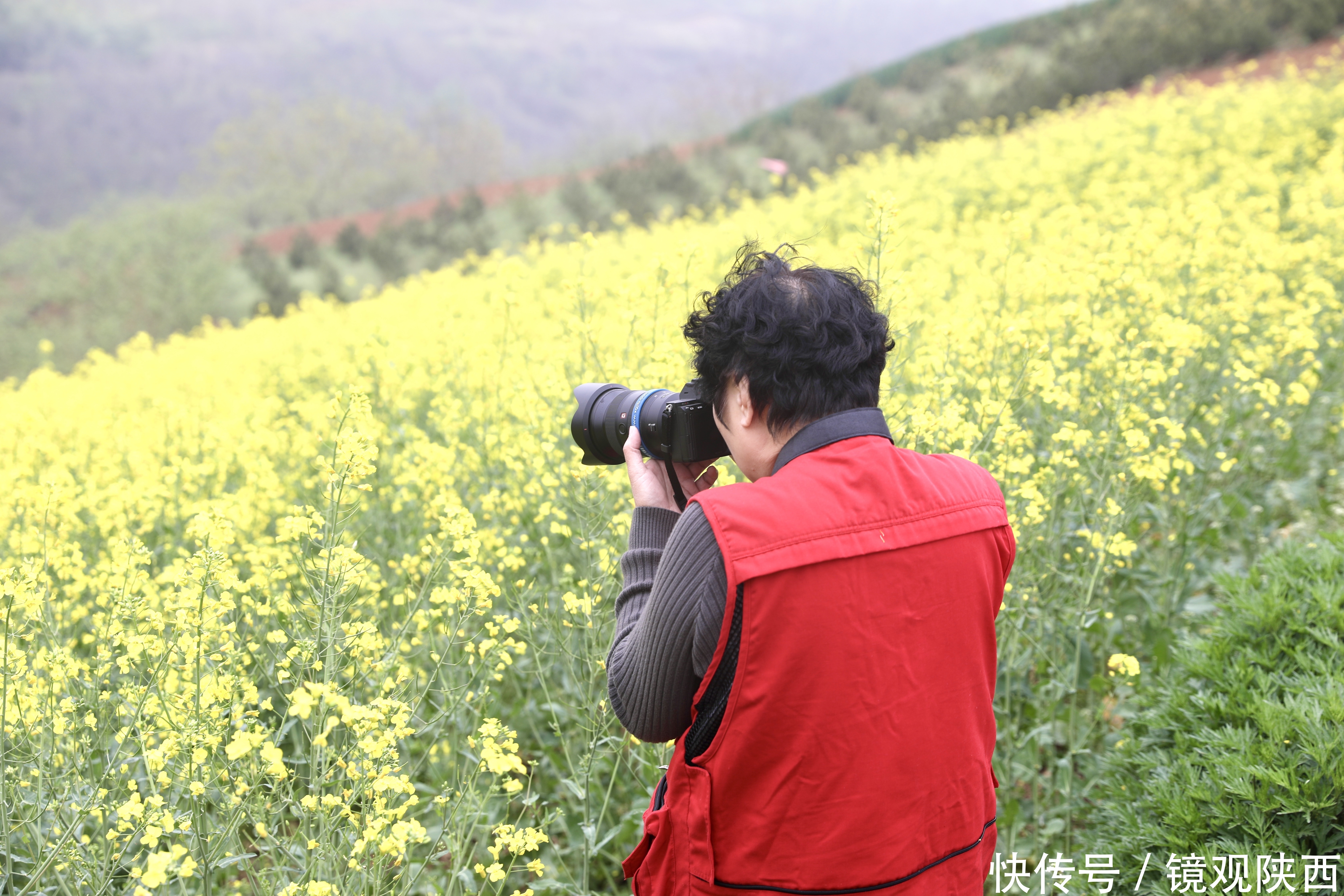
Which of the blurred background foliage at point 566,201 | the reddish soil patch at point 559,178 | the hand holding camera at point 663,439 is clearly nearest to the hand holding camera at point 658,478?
the hand holding camera at point 663,439

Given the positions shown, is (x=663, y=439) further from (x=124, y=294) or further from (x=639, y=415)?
(x=124, y=294)

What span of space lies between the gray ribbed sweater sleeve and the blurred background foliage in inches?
345

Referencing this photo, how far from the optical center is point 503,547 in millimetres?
2348

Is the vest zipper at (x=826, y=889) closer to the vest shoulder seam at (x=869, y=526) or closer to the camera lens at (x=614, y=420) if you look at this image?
the vest shoulder seam at (x=869, y=526)

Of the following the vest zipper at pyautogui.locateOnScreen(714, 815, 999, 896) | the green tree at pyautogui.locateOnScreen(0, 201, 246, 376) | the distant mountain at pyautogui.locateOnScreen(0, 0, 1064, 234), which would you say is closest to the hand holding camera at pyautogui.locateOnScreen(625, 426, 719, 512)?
the vest zipper at pyautogui.locateOnScreen(714, 815, 999, 896)

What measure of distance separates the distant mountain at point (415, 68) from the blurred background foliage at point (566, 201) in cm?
789

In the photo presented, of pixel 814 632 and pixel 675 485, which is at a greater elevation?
pixel 675 485

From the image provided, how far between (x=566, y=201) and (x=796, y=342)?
54.2ft

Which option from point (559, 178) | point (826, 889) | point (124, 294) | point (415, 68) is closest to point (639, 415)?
point (826, 889)

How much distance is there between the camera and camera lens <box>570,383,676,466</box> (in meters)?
1.50

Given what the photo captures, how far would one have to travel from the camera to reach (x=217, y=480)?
12.0ft

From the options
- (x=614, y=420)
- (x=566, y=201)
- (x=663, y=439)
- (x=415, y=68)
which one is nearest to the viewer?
(x=663, y=439)

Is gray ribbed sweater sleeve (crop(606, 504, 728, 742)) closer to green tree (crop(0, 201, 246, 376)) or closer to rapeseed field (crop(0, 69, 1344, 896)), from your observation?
rapeseed field (crop(0, 69, 1344, 896))

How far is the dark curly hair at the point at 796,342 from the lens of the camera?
120 cm
